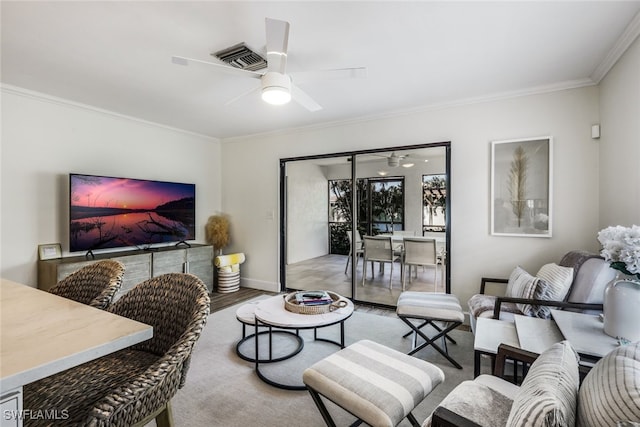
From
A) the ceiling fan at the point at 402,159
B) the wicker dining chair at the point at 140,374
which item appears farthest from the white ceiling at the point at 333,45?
the wicker dining chair at the point at 140,374

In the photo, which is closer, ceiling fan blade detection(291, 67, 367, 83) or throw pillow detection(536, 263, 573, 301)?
Answer: ceiling fan blade detection(291, 67, 367, 83)

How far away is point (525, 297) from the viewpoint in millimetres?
2340

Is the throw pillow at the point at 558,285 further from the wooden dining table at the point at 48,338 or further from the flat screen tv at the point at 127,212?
the flat screen tv at the point at 127,212

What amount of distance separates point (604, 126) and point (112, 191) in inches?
207

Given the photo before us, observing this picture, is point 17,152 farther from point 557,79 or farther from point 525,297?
point 557,79

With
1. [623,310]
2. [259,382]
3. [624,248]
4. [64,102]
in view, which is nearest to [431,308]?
[623,310]

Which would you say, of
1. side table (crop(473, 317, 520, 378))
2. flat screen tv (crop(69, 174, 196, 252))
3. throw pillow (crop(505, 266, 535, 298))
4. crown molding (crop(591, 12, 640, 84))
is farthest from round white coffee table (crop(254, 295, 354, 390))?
crown molding (crop(591, 12, 640, 84))

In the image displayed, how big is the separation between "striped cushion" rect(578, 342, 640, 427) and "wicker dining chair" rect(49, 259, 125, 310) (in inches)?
78.1

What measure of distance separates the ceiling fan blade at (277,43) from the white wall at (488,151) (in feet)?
7.04

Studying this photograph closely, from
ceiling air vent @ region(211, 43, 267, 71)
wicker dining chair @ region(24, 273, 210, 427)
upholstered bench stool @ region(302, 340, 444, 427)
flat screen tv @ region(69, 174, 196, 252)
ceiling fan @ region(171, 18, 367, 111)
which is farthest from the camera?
flat screen tv @ region(69, 174, 196, 252)

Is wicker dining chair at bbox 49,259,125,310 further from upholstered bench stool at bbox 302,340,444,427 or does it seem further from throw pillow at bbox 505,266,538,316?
throw pillow at bbox 505,266,538,316

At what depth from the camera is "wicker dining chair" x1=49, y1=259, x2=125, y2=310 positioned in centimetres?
162

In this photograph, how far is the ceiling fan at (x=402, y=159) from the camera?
4.39 meters

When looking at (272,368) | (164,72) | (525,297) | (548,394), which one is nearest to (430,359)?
(525,297)
